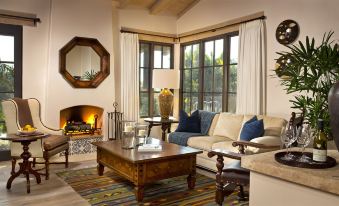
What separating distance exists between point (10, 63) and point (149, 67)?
2673 mm

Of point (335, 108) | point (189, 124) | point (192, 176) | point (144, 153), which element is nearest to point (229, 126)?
point (189, 124)

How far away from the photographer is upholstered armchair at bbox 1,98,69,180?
13.1 ft

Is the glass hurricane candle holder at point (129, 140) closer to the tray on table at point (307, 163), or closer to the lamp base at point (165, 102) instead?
the lamp base at point (165, 102)

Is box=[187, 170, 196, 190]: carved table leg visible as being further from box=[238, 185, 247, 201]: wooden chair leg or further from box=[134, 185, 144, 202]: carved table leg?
box=[134, 185, 144, 202]: carved table leg

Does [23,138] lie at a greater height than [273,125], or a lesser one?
lesser

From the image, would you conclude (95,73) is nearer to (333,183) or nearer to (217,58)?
(217,58)

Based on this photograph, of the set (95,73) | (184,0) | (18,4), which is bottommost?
(95,73)

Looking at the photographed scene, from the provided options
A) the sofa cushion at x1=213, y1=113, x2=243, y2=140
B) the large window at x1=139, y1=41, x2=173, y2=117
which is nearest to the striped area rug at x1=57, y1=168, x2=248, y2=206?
the sofa cushion at x1=213, y1=113, x2=243, y2=140

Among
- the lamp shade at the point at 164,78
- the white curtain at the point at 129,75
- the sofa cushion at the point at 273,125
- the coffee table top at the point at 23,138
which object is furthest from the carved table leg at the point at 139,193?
the white curtain at the point at 129,75

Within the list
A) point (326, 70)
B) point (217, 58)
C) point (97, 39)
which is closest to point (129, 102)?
point (97, 39)

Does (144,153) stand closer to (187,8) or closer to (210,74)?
(210,74)

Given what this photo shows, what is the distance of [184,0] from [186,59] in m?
1.25

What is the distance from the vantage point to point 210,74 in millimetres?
5980

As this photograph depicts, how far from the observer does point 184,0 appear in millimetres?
6035
